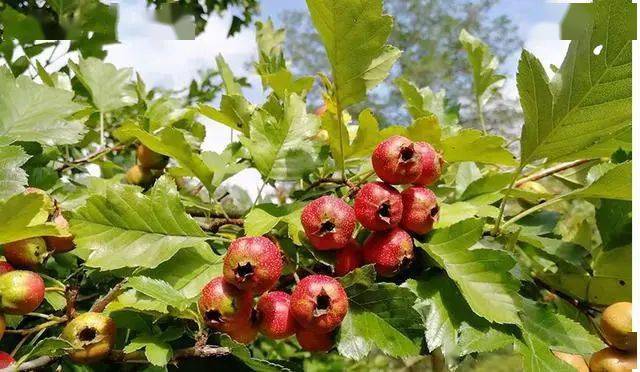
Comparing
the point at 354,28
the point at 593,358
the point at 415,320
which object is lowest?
the point at 593,358

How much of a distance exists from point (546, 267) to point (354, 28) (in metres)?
0.51

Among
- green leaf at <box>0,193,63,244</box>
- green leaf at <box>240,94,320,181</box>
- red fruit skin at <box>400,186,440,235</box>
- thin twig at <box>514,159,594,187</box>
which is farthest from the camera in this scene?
thin twig at <box>514,159,594,187</box>

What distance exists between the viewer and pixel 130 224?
73 cm

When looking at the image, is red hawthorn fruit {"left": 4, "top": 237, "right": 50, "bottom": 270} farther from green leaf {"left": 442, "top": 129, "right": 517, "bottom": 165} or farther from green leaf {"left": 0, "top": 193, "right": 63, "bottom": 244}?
green leaf {"left": 442, "top": 129, "right": 517, "bottom": 165}

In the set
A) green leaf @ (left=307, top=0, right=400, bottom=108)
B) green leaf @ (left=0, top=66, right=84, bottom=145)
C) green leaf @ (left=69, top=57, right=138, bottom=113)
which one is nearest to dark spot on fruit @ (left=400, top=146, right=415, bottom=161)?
green leaf @ (left=307, top=0, right=400, bottom=108)

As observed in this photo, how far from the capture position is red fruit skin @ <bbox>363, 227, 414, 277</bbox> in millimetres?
679

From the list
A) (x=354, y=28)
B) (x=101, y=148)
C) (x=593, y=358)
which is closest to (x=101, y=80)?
(x=101, y=148)

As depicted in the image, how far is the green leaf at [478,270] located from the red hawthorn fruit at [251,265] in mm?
184

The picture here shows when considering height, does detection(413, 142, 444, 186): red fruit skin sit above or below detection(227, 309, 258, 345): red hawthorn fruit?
above

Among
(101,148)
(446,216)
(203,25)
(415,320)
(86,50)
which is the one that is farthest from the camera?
(203,25)

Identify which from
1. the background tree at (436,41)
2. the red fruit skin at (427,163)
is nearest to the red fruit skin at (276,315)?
the red fruit skin at (427,163)

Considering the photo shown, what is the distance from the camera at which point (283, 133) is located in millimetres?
828

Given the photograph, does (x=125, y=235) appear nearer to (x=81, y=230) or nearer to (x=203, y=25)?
(x=81, y=230)

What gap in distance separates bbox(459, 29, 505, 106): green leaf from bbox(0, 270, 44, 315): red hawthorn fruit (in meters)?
0.84
